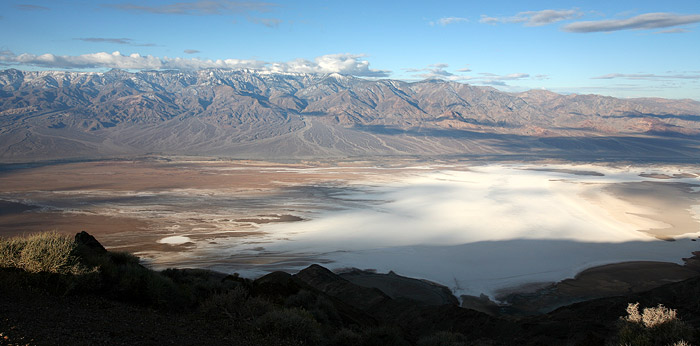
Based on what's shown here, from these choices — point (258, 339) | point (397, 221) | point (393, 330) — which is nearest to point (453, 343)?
point (393, 330)

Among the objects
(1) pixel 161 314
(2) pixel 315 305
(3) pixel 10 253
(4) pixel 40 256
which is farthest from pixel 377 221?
(3) pixel 10 253

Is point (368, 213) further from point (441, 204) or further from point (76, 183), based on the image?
point (76, 183)

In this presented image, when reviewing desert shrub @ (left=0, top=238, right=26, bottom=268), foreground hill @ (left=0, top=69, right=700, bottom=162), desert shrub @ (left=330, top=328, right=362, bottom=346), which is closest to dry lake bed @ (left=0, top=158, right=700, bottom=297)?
desert shrub @ (left=330, top=328, right=362, bottom=346)

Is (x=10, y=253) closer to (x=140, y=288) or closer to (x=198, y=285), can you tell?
(x=140, y=288)

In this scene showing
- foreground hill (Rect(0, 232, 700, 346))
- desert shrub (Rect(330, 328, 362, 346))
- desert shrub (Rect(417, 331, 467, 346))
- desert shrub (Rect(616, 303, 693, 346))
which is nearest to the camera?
foreground hill (Rect(0, 232, 700, 346))

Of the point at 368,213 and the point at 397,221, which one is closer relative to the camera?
the point at 397,221

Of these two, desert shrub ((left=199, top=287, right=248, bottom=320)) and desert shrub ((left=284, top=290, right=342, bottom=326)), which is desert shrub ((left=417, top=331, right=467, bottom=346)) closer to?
desert shrub ((left=284, top=290, right=342, bottom=326))

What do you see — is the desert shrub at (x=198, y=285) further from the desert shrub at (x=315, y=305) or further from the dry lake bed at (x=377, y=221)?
the dry lake bed at (x=377, y=221)
